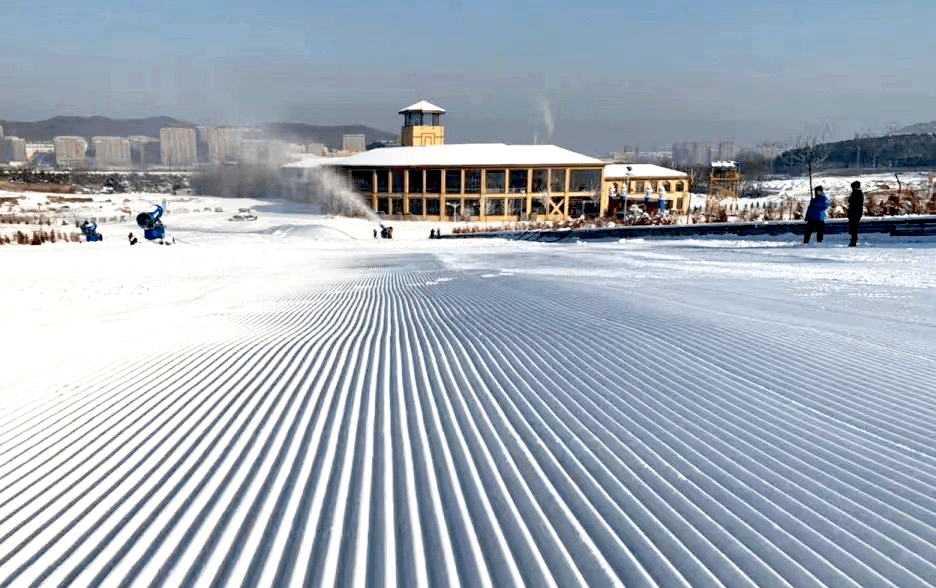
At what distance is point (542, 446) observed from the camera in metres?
3.63

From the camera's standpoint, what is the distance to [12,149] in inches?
7190

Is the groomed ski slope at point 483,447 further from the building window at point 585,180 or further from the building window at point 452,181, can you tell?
the building window at point 585,180

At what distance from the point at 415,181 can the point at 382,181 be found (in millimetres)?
2638

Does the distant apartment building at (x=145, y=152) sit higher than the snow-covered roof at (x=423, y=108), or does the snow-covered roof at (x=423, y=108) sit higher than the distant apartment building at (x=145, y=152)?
the distant apartment building at (x=145, y=152)

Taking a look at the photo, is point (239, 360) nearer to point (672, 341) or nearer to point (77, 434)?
point (77, 434)

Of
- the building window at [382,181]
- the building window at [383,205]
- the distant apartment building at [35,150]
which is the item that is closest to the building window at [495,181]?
the building window at [382,181]

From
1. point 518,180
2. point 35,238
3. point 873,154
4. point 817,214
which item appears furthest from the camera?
point 873,154

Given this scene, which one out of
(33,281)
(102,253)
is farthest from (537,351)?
(102,253)

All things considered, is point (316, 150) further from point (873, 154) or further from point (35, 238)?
point (35, 238)

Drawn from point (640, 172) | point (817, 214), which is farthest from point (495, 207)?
point (817, 214)

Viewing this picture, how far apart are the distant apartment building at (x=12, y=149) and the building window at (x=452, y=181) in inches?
7063

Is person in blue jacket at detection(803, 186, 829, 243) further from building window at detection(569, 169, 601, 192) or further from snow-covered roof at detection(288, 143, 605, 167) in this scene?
building window at detection(569, 169, 601, 192)

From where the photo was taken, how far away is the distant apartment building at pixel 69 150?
16950cm

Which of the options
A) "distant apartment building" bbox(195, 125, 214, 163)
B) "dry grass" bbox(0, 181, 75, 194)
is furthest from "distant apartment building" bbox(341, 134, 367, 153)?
"dry grass" bbox(0, 181, 75, 194)
